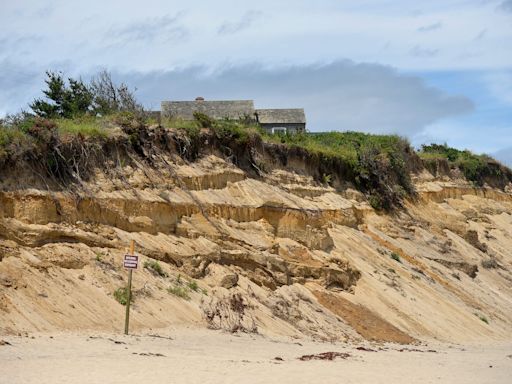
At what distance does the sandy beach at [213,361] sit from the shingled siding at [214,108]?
1037 inches

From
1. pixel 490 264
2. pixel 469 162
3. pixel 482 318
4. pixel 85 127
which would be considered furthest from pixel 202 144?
pixel 469 162

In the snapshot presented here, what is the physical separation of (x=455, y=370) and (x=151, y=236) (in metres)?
8.70

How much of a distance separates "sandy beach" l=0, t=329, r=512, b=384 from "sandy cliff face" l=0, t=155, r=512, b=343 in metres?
1.09

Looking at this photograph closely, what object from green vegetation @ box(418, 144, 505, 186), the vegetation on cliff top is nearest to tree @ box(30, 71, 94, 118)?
the vegetation on cliff top

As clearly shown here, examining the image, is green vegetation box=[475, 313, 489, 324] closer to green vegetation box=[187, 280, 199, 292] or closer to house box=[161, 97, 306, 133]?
green vegetation box=[187, 280, 199, 292]

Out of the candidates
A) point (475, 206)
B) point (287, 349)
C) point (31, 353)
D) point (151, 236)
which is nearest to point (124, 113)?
point (151, 236)

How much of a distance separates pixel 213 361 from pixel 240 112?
33.3m

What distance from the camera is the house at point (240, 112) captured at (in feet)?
157

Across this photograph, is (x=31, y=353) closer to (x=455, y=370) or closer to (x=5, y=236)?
(x=5, y=236)

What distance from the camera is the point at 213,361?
1752 cm

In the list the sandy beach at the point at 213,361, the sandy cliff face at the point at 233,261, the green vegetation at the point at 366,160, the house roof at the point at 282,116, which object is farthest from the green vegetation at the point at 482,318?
the house roof at the point at 282,116

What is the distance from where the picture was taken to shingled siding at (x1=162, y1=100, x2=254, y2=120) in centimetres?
4797

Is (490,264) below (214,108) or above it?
below

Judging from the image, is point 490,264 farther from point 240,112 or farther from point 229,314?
point 229,314
